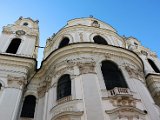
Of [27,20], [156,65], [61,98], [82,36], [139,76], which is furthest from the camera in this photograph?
[27,20]

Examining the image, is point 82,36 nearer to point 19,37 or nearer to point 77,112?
point 19,37

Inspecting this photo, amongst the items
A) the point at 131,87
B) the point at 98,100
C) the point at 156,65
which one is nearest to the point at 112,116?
the point at 98,100

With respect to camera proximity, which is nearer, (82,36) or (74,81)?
(74,81)

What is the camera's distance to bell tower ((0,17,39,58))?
22.5 meters

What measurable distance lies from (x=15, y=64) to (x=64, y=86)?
523 centimetres

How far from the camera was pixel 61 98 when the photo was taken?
52.8 feet

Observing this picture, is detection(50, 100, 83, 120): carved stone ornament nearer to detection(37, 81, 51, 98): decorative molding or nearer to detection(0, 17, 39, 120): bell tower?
detection(0, 17, 39, 120): bell tower

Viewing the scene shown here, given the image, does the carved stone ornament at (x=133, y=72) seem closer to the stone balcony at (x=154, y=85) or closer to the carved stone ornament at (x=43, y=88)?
the stone balcony at (x=154, y=85)

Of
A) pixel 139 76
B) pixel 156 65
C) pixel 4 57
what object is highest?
pixel 156 65

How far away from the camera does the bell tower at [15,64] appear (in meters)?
16.5

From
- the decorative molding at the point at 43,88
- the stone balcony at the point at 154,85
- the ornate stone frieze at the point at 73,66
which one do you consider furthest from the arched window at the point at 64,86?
the stone balcony at the point at 154,85

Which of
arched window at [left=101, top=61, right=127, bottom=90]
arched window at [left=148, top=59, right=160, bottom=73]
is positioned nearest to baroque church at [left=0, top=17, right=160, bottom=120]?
arched window at [left=101, top=61, right=127, bottom=90]

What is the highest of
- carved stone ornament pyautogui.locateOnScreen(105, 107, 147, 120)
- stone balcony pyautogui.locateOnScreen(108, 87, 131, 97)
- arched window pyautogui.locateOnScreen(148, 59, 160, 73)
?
arched window pyautogui.locateOnScreen(148, 59, 160, 73)

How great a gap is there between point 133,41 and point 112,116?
65.4ft
